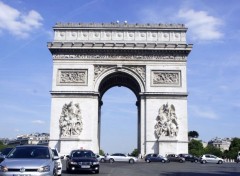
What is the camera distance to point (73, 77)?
41812 millimetres

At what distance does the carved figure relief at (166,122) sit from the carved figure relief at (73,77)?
848 centimetres

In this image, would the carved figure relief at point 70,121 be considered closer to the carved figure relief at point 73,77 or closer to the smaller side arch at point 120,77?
Answer: the carved figure relief at point 73,77

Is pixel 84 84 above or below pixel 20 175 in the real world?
above

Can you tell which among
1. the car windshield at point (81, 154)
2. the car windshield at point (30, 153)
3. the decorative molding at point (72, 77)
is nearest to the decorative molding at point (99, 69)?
the decorative molding at point (72, 77)

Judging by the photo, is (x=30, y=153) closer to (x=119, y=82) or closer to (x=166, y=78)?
(x=166, y=78)

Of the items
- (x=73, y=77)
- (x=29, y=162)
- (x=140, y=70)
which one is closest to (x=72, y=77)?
(x=73, y=77)

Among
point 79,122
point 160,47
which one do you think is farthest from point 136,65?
point 79,122

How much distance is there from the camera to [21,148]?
14031 millimetres

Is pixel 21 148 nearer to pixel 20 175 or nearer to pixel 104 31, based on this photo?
pixel 20 175

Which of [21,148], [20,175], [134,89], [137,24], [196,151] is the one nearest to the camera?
[20,175]

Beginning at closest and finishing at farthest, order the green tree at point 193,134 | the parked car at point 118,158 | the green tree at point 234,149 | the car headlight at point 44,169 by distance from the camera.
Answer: the car headlight at point 44,169 < the parked car at point 118,158 < the green tree at point 234,149 < the green tree at point 193,134

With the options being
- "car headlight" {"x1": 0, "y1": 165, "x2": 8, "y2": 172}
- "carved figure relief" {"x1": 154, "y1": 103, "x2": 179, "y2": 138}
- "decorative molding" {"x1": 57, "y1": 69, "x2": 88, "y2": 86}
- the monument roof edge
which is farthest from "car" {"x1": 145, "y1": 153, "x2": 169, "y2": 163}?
"car headlight" {"x1": 0, "y1": 165, "x2": 8, "y2": 172}

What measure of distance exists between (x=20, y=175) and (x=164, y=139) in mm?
28829

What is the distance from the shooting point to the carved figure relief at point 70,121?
40.0 m
